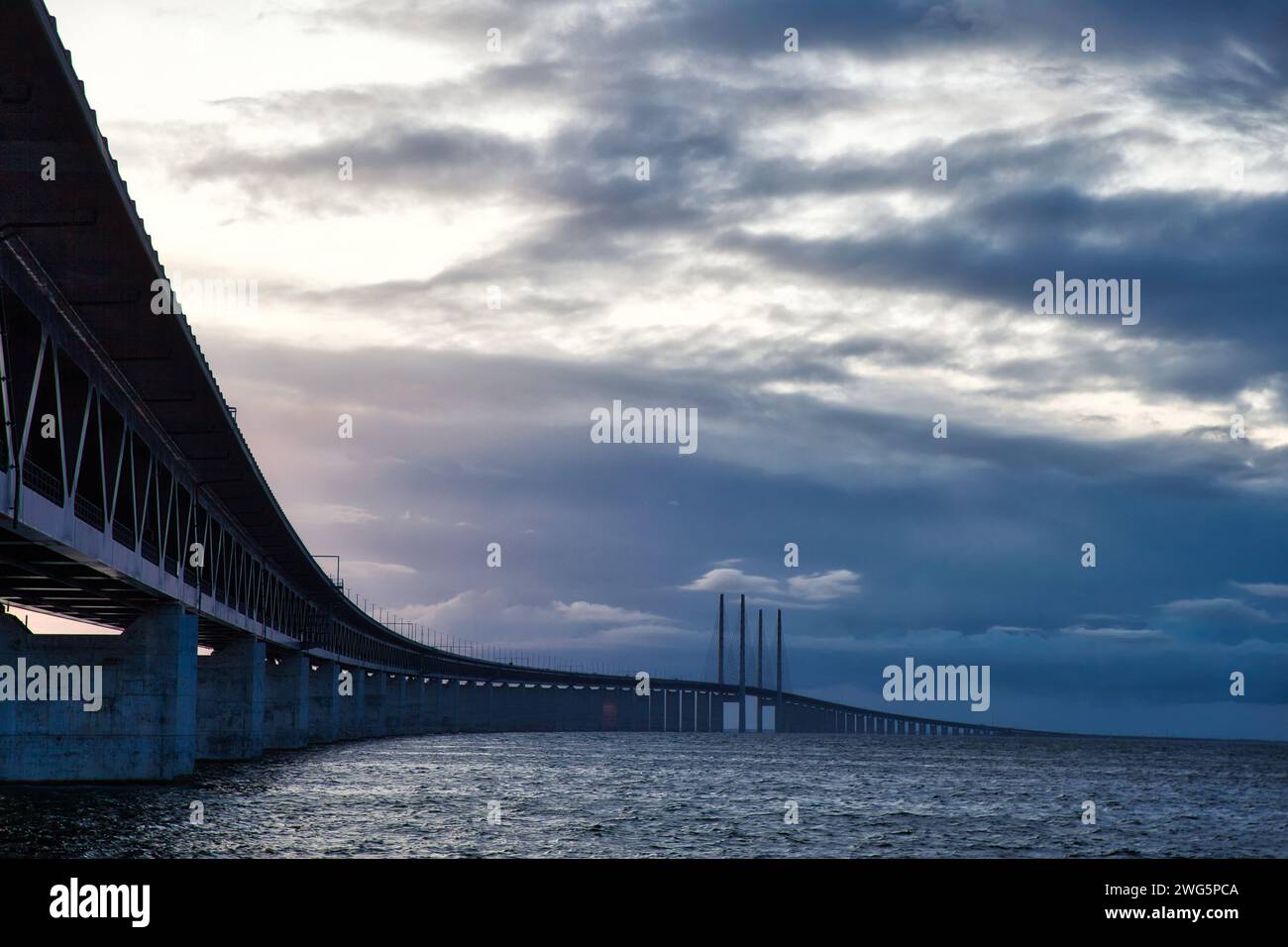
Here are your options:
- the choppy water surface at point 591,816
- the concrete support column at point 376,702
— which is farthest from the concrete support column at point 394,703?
the choppy water surface at point 591,816

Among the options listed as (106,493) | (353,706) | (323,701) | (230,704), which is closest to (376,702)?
(353,706)

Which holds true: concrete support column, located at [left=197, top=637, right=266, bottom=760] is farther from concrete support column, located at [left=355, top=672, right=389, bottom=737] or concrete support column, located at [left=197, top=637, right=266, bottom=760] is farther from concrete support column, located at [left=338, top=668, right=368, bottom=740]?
concrete support column, located at [left=355, top=672, right=389, bottom=737]

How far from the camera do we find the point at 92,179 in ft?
83.1

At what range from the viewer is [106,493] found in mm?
39250

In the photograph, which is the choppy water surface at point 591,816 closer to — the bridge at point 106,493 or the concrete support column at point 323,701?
the bridge at point 106,493

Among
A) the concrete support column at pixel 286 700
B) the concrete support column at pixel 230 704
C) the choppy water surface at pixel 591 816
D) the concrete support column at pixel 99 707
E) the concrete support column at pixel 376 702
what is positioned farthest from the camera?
the concrete support column at pixel 376 702

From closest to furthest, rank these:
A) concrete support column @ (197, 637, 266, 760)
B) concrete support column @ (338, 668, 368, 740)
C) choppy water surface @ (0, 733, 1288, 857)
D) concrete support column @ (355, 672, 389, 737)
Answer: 1. choppy water surface @ (0, 733, 1288, 857)
2. concrete support column @ (197, 637, 266, 760)
3. concrete support column @ (338, 668, 368, 740)
4. concrete support column @ (355, 672, 389, 737)

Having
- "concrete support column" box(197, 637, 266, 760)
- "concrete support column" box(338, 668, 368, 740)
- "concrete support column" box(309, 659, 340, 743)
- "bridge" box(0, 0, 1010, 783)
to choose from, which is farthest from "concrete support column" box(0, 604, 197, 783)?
"concrete support column" box(338, 668, 368, 740)

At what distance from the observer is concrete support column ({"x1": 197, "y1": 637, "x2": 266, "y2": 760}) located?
79188 millimetres

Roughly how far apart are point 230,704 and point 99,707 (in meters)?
29.0

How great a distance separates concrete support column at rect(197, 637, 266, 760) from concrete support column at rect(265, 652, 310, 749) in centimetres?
2058

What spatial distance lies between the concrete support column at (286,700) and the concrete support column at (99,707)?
1920 inches

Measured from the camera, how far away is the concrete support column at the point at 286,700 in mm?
101000

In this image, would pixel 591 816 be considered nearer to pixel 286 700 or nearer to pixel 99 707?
pixel 99 707
